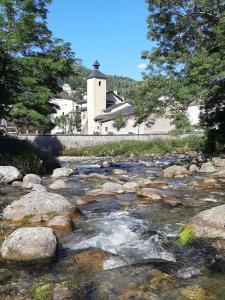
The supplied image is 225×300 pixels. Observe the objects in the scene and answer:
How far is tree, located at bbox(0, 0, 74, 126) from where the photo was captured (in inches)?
800

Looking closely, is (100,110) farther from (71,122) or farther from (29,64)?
(29,64)

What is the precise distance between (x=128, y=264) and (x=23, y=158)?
1352 cm

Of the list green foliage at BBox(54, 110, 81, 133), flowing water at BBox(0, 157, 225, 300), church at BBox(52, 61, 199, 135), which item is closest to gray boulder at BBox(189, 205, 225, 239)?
flowing water at BBox(0, 157, 225, 300)

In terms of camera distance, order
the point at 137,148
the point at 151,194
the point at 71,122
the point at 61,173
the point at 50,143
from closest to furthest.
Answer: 1. the point at 151,194
2. the point at 61,173
3. the point at 137,148
4. the point at 50,143
5. the point at 71,122

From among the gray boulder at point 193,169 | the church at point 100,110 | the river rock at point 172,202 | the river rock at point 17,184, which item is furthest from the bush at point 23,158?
the church at point 100,110

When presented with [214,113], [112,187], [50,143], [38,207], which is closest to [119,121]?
[50,143]

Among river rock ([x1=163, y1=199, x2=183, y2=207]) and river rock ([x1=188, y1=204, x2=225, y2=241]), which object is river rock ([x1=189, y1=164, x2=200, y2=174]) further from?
river rock ([x1=188, y1=204, x2=225, y2=241])

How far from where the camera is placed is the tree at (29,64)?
2033 centimetres

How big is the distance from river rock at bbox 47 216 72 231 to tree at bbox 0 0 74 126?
1152 centimetres

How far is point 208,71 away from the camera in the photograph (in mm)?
18672

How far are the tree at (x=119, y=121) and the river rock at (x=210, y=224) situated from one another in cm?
5511

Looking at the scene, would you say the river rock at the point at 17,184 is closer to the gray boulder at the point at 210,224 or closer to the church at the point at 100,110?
the gray boulder at the point at 210,224

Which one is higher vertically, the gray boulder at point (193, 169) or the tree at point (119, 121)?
the tree at point (119, 121)

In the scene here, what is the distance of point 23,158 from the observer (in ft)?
64.2
